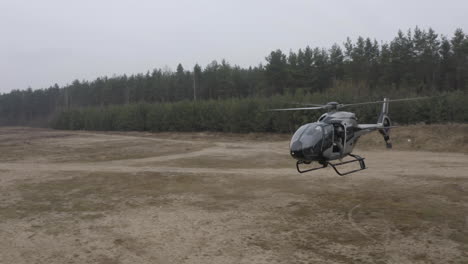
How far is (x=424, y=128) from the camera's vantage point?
101ft

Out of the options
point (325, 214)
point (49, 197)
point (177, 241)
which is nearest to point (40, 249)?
point (177, 241)

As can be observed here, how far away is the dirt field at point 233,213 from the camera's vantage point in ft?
29.2

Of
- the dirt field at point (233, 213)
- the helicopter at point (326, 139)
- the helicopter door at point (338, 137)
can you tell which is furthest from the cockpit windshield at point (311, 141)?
the dirt field at point (233, 213)

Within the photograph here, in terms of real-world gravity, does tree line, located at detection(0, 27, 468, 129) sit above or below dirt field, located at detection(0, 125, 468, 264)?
above

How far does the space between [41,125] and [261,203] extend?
95.0 meters

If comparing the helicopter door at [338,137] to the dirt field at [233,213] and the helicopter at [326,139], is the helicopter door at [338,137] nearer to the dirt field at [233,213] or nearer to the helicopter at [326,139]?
the helicopter at [326,139]

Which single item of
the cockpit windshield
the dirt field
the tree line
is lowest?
the dirt field

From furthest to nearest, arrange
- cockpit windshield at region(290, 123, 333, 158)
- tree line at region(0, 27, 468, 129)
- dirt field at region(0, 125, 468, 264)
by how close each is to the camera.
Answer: tree line at region(0, 27, 468, 129) → cockpit windshield at region(290, 123, 333, 158) → dirt field at region(0, 125, 468, 264)

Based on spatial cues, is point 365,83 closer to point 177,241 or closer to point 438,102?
point 438,102

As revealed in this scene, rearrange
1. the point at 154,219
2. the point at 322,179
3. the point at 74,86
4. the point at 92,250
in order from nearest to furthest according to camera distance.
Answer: the point at 92,250 < the point at 154,219 < the point at 322,179 < the point at 74,86

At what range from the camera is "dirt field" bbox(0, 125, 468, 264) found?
29.2ft

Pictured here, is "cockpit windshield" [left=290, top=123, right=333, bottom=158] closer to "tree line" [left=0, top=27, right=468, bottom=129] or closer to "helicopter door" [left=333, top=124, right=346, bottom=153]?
"helicopter door" [left=333, top=124, right=346, bottom=153]

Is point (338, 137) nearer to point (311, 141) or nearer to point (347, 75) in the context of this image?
point (311, 141)

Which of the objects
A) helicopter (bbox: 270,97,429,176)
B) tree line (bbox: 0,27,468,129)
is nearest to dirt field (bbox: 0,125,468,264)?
helicopter (bbox: 270,97,429,176)
